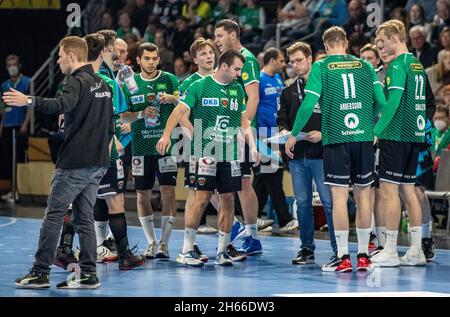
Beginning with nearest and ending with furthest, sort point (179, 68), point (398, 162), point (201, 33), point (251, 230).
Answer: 1. point (398, 162)
2. point (251, 230)
3. point (179, 68)
4. point (201, 33)

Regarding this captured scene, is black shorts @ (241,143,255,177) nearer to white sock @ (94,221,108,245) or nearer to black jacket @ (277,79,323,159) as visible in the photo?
black jacket @ (277,79,323,159)

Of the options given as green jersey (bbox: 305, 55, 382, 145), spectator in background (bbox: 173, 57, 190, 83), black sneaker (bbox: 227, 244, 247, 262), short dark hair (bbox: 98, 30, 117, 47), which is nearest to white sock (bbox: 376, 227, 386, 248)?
black sneaker (bbox: 227, 244, 247, 262)

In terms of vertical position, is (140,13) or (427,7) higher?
(140,13)

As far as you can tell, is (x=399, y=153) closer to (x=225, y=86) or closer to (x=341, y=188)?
(x=341, y=188)

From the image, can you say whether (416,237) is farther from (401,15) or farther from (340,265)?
(401,15)

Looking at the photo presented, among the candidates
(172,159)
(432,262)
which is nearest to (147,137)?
(172,159)

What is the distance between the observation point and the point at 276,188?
13.7m

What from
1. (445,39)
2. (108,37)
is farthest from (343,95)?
(445,39)

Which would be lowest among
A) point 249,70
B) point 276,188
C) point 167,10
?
point 276,188

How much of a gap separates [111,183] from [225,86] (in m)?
1.46

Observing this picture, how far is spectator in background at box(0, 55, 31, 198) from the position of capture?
63.3 ft

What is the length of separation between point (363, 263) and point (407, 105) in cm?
165

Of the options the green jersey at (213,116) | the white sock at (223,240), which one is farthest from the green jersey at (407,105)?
the white sock at (223,240)

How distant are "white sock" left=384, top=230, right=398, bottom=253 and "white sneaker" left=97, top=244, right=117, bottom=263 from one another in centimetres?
278
